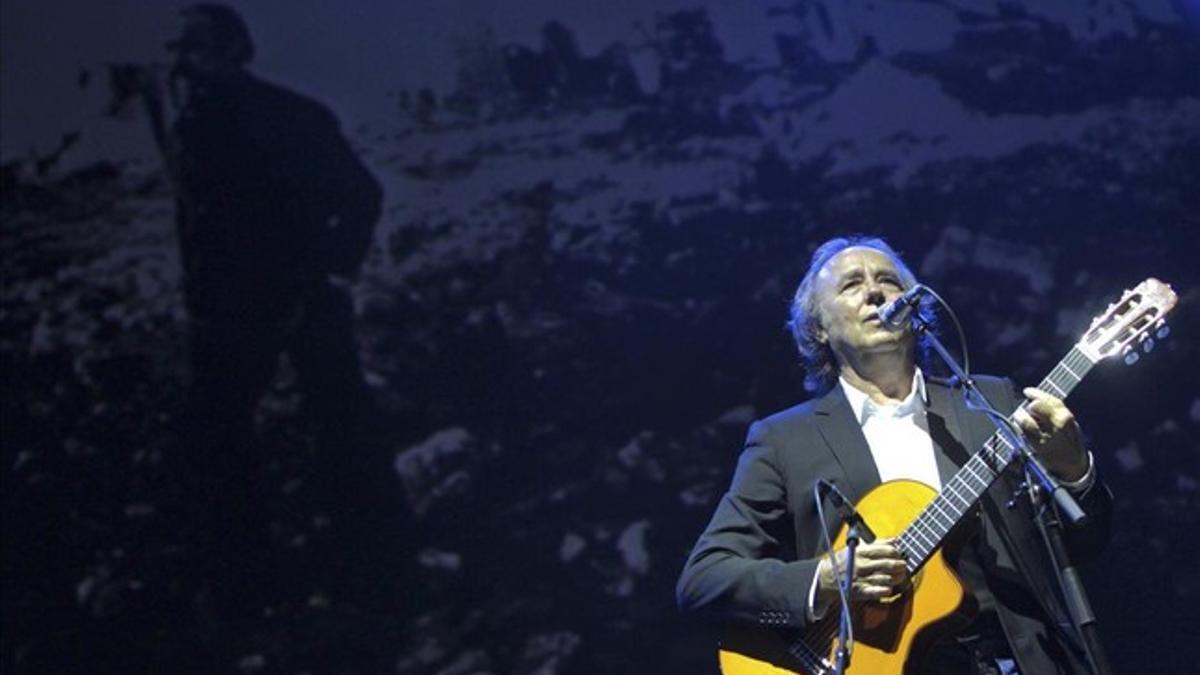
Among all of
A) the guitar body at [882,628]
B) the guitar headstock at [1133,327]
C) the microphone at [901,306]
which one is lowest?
the guitar body at [882,628]

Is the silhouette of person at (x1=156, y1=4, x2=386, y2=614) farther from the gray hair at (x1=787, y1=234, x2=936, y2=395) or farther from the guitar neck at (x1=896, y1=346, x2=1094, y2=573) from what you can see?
the guitar neck at (x1=896, y1=346, x2=1094, y2=573)

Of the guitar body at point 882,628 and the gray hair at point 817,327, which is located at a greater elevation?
the gray hair at point 817,327

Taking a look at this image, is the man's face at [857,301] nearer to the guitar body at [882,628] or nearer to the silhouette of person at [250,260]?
the guitar body at [882,628]

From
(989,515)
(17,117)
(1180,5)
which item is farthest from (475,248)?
(1180,5)

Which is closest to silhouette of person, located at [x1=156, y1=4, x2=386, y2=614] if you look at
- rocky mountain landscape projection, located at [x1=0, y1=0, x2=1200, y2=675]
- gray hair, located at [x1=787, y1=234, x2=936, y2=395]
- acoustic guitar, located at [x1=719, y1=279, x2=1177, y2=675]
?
rocky mountain landscape projection, located at [x1=0, y1=0, x2=1200, y2=675]

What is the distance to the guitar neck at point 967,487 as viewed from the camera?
8.93 feet

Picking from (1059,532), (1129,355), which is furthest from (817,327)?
(1059,532)

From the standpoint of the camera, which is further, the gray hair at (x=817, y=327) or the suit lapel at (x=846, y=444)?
the gray hair at (x=817, y=327)

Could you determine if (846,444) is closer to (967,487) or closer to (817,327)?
(967,487)

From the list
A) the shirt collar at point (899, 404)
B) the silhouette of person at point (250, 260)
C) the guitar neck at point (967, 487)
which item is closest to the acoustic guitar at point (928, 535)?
the guitar neck at point (967, 487)

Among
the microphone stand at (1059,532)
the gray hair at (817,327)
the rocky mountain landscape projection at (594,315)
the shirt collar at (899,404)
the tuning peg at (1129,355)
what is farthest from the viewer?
the rocky mountain landscape projection at (594,315)

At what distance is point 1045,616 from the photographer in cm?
271

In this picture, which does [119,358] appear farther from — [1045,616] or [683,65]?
[1045,616]

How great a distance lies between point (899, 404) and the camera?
3.17 metres
